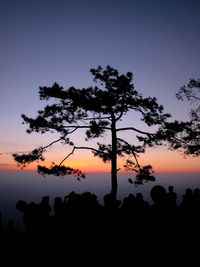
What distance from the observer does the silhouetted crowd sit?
194 inches

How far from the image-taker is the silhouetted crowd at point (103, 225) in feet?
16.2

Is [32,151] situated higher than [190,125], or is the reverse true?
[190,125]

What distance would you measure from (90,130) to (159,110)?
4794mm

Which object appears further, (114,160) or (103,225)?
(114,160)

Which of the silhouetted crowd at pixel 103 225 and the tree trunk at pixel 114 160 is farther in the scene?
the tree trunk at pixel 114 160

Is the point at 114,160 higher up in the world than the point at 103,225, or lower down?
higher up

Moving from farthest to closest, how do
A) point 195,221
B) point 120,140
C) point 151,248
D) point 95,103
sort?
point 120,140 < point 95,103 < point 195,221 < point 151,248

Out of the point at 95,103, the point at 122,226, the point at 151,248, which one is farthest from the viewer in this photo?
the point at 95,103

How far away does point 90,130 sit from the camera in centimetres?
1380

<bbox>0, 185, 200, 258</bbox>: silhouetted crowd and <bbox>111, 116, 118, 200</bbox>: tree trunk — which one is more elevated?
<bbox>111, 116, 118, 200</bbox>: tree trunk

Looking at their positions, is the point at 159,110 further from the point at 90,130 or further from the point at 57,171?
the point at 57,171

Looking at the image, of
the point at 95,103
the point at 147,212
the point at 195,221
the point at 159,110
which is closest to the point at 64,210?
the point at 147,212

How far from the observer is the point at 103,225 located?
17.0ft

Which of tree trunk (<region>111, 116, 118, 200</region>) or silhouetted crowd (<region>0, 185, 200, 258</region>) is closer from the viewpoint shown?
silhouetted crowd (<region>0, 185, 200, 258</region>)
